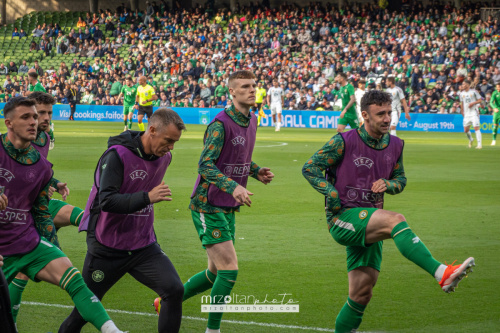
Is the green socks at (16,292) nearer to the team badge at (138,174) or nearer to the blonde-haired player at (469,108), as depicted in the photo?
the team badge at (138,174)

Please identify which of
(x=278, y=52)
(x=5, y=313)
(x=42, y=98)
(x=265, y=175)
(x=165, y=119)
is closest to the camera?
(x=5, y=313)

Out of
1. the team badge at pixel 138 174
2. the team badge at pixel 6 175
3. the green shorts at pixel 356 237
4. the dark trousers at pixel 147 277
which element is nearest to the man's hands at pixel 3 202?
the team badge at pixel 6 175

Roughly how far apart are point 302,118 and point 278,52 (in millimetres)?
7465

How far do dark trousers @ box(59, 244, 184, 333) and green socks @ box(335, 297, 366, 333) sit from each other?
1.32 meters

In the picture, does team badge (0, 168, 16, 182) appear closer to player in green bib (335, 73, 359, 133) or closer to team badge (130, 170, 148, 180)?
team badge (130, 170, 148, 180)

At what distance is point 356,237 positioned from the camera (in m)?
5.70

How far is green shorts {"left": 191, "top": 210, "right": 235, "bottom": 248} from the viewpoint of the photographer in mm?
6312

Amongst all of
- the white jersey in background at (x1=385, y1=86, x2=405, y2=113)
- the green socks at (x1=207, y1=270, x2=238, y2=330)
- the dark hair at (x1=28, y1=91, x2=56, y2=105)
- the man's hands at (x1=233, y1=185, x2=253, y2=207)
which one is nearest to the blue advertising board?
the white jersey in background at (x1=385, y1=86, x2=405, y2=113)

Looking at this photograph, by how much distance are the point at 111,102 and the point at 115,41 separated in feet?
31.3

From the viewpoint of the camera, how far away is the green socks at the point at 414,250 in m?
5.32

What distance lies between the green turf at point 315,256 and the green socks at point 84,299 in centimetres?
129

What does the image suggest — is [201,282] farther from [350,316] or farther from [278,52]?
[278,52]

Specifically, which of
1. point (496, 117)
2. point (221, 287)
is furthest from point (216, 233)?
point (496, 117)

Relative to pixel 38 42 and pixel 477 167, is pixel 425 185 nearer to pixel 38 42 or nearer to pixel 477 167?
pixel 477 167
